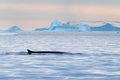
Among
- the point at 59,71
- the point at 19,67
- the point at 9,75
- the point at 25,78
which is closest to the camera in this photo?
the point at 25,78

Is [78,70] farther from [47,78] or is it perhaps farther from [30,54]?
[30,54]

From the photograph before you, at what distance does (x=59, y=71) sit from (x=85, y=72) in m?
1.89

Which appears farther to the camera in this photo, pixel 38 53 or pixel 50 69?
pixel 38 53

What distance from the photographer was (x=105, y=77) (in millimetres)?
24594

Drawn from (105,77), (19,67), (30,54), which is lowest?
(105,77)

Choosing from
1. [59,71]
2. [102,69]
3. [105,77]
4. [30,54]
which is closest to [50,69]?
[59,71]

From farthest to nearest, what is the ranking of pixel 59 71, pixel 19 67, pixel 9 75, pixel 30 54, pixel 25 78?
pixel 30 54, pixel 19 67, pixel 59 71, pixel 9 75, pixel 25 78

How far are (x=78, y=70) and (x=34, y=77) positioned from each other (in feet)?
16.1

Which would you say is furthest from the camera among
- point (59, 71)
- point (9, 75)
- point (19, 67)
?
point (19, 67)

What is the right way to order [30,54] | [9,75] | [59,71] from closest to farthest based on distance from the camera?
[9,75] < [59,71] < [30,54]

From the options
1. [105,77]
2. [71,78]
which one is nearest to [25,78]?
[71,78]

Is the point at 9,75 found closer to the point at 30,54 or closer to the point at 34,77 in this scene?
the point at 34,77

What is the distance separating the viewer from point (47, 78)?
79.5ft

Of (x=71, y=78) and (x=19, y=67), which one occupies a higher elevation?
(x=19, y=67)
